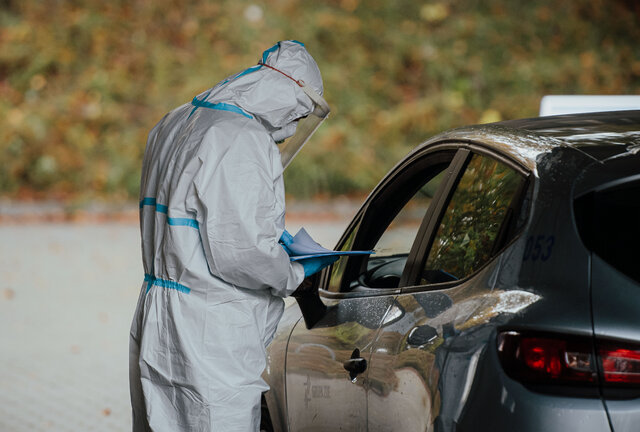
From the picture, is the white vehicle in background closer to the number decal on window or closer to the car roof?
the car roof

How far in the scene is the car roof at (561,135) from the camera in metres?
2.35

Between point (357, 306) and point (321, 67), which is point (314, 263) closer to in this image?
point (357, 306)

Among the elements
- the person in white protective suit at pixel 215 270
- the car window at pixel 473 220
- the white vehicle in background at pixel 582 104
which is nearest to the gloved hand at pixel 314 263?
the person in white protective suit at pixel 215 270

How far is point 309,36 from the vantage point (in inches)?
805

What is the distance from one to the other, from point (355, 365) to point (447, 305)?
59 cm

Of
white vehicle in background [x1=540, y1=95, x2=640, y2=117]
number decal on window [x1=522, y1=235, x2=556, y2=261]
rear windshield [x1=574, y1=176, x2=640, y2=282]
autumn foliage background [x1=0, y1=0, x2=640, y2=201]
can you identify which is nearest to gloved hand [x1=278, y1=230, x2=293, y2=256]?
number decal on window [x1=522, y1=235, x2=556, y2=261]

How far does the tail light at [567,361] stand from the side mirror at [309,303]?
1.39 metres

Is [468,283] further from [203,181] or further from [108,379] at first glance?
[108,379]

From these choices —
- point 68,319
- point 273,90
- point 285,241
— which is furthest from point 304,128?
point 68,319

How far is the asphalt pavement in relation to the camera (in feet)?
21.3

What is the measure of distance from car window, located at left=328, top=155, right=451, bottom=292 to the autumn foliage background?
572 inches

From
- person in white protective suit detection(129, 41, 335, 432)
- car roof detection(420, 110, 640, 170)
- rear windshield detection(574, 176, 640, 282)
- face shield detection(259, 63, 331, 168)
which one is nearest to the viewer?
rear windshield detection(574, 176, 640, 282)

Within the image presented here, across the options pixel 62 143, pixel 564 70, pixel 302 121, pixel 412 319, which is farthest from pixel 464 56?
pixel 412 319

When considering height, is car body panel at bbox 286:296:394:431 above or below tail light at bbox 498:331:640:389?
below
